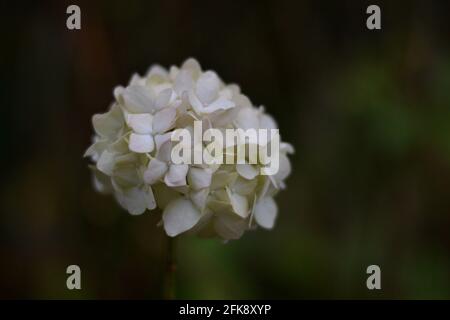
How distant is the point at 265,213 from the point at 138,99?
316mm

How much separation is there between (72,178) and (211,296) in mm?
671

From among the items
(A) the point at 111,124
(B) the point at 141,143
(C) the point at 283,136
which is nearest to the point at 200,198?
(B) the point at 141,143

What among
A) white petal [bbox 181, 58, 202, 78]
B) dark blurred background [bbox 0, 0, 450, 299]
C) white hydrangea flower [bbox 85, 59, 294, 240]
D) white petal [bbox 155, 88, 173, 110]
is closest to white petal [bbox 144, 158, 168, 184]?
white hydrangea flower [bbox 85, 59, 294, 240]

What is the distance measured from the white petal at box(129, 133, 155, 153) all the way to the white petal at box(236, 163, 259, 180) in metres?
0.15

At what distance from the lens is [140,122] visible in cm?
110

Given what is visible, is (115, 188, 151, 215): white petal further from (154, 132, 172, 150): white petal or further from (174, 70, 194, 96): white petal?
(174, 70, 194, 96): white petal

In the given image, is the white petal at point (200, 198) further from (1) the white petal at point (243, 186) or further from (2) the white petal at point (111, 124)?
(2) the white petal at point (111, 124)

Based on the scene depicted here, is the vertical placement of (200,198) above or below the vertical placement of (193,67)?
below

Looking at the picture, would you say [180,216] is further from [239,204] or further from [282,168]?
[282,168]

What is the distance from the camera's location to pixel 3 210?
2.11 meters

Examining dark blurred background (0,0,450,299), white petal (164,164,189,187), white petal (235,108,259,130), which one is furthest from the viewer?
dark blurred background (0,0,450,299)

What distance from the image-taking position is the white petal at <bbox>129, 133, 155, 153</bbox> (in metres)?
1.06

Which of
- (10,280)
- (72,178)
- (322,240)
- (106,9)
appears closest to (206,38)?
(106,9)

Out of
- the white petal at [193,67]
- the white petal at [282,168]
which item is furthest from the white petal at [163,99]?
the white petal at [282,168]
